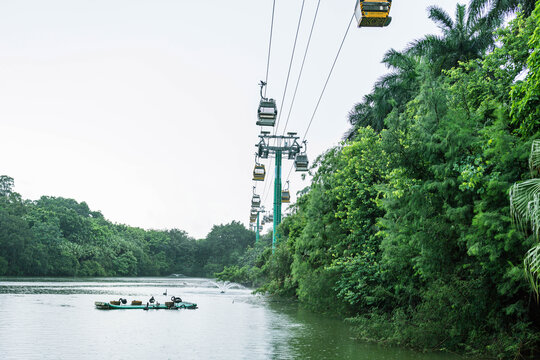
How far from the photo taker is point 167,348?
15.3 meters

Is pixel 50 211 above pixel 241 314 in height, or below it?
above

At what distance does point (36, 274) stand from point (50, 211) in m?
13.8

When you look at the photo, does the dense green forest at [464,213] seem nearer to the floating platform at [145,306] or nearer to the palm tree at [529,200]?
the palm tree at [529,200]

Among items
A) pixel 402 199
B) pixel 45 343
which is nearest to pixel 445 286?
pixel 402 199

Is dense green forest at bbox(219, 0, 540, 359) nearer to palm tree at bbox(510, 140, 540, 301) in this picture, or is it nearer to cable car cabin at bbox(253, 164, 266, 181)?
palm tree at bbox(510, 140, 540, 301)

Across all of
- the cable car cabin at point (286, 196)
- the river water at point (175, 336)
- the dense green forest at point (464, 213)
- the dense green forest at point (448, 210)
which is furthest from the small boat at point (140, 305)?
the cable car cabin at point (286, 196)

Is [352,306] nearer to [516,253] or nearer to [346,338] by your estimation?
[346,338]

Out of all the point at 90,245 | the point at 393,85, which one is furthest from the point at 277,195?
the point at 90,245

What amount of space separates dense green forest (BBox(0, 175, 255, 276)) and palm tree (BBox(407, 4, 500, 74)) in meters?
66.5

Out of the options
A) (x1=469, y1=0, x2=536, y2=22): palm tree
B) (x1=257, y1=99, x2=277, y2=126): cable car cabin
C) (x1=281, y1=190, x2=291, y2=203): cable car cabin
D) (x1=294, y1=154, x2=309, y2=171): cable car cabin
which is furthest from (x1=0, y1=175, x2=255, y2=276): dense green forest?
(x1=469, y1=0, x2=536, y2=22): palm tree

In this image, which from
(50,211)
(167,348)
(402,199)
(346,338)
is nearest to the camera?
(402,199)

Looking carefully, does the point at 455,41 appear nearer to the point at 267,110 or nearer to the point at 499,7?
the point at 499,7

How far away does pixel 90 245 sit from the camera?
96.2m

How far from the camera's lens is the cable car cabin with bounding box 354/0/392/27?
993cm
